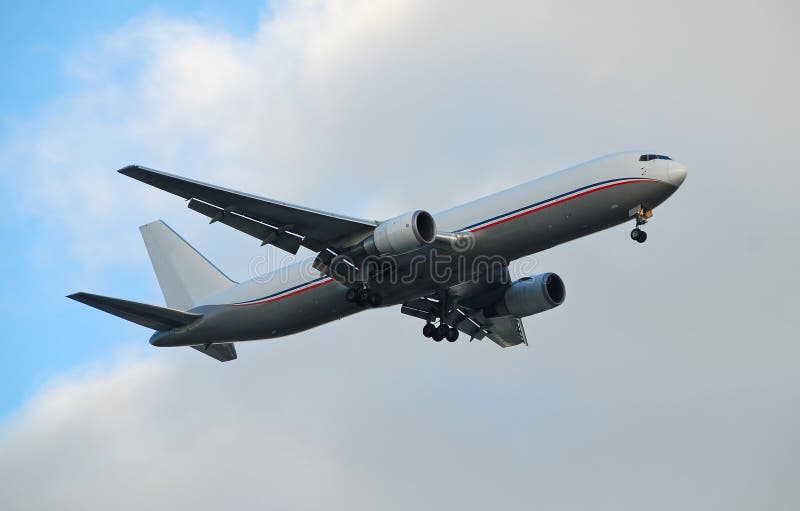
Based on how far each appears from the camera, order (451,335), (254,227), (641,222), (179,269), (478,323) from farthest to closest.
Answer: (478,323) < (451,335) < (179,269) < (254,227) < (641,222)

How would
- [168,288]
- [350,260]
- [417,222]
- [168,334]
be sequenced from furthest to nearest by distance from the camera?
[168,288] → [168,334] → [350,260] → [417,222]

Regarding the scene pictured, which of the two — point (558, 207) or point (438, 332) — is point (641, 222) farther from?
point (438, 332)

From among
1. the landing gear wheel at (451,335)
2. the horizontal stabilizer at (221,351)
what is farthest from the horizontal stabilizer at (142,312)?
the landing gear wheel at (451,335)

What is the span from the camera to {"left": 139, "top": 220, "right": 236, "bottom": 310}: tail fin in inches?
1730

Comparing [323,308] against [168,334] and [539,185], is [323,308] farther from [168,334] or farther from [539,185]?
[539,185]

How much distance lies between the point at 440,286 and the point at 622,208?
24.1ft

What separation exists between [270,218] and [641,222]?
13.1 m

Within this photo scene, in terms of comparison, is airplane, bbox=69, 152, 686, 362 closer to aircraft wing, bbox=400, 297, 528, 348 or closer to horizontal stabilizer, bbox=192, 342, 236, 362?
horizontal stabilizer, bbox=192, 342, 236, 362

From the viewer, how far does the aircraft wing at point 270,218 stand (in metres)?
35.5

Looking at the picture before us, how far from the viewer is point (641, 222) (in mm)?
36250

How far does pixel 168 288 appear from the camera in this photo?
148ft

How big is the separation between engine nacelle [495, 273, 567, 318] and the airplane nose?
9.29m

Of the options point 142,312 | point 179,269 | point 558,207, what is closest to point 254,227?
point 142,312

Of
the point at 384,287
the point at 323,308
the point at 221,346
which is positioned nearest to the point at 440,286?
the point at 384,287
